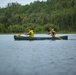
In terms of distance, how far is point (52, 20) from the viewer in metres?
123

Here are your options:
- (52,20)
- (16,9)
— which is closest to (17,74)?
(52,20)

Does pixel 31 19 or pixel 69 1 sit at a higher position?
pixel 69 1

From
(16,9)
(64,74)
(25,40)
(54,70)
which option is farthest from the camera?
(16,9)

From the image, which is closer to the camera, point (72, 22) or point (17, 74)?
point (17, 74)

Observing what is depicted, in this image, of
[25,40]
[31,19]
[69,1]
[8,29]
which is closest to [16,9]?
[69,1]

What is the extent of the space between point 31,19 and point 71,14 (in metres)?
26.3

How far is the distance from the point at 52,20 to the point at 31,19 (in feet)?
64.4

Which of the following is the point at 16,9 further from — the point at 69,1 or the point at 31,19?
the point at 31,19

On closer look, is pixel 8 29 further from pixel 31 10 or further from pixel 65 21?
pixel 31 10

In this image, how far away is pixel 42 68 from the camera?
15711 millimetres

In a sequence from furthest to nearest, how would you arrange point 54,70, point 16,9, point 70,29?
point 16,9 → point 70,29 → point 54,70

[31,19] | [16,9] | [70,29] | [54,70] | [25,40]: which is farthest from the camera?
[16,9]

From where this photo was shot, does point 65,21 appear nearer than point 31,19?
Yes

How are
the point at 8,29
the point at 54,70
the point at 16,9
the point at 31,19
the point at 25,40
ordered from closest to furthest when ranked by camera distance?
the point at 54,70 → the point at 25,40 → the point at 8,29 → the point at 31,19 → the point at 16,9
